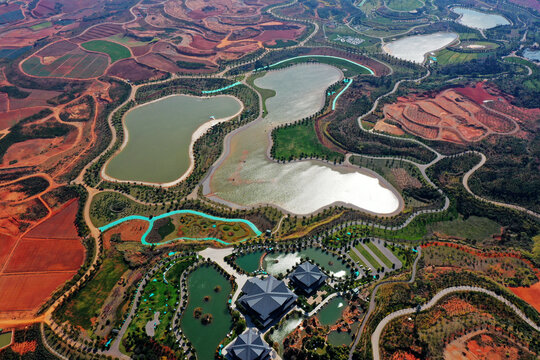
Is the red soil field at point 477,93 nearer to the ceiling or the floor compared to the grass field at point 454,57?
nearer to the floor

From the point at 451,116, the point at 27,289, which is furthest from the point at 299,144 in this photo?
the point at 27,289

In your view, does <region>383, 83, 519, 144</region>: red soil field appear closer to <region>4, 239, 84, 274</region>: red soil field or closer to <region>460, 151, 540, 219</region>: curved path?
<region>460, 151, 540, 219</region>: curved path

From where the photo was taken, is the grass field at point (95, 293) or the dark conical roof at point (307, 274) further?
the dark conical roof at point (307, 274)

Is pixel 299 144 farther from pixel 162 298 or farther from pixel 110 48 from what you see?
pixel 110 48

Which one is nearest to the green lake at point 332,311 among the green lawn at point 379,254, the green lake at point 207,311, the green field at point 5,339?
the green lawn at point 379,254

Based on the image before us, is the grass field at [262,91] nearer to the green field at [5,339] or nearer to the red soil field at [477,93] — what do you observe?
the red soil field at [477,93]

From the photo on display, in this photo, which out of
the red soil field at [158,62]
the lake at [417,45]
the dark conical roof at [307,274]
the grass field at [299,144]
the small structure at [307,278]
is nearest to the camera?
the small structure at [307,278]
